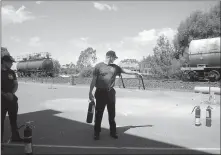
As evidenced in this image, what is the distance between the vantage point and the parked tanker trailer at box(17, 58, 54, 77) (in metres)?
41.3

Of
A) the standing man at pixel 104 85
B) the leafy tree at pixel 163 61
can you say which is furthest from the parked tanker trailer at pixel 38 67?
the standing man at pixel 104 85

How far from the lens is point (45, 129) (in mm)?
7168

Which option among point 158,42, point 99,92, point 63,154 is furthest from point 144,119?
point 158,42

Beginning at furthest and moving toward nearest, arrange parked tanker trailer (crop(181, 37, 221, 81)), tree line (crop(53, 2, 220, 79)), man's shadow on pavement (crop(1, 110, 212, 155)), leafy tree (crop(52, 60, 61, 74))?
leafy tree (crop(52, 60, 61, 74)) → tree line (crop(53, 2, 220, 79)) → parked tanker trailer (crop(181, 37, 221, 81)) → man's shadow on pavement (crop(1, 110, 212, 155))

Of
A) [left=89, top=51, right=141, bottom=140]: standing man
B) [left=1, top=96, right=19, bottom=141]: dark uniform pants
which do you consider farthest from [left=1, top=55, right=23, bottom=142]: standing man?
[left=89, top=51, right=141, bottom=140]: standing man

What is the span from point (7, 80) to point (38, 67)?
37.5 m

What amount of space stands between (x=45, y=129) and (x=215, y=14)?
21.3 m

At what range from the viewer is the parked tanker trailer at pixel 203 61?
19.0m

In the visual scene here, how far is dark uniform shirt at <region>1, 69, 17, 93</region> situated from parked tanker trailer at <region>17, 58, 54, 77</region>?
120 feet

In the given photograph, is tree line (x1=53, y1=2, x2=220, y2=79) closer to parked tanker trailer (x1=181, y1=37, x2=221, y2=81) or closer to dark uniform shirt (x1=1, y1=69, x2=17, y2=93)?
parked tanker trailer (x1=181, y1=37, x2=221, y2=81)

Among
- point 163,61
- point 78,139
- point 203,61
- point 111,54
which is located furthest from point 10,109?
point 163,61

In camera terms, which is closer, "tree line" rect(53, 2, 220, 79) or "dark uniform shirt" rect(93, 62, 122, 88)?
"dark uniform shirt" rect(93, 62, 122, 88)

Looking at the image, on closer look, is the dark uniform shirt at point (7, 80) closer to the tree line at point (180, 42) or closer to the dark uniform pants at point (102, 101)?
the dark uniform pants at point (102, 101)

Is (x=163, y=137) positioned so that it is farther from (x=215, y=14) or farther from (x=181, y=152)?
(x=215, y=14)
